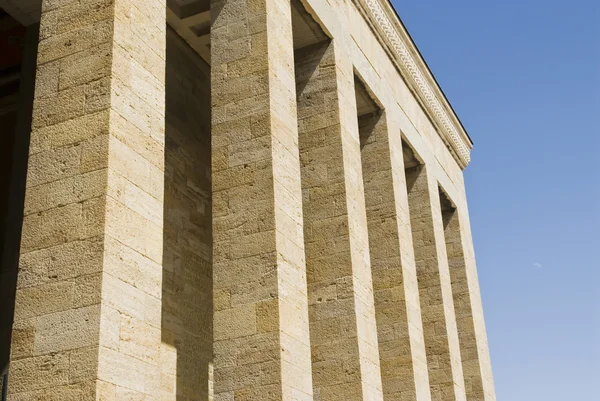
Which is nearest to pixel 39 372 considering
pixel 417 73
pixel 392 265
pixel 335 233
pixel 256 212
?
pixel 256 212

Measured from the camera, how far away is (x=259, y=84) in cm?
1181

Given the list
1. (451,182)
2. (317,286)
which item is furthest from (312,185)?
(451,182)

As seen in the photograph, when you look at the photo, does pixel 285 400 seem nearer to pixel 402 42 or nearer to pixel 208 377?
pixel 208 377

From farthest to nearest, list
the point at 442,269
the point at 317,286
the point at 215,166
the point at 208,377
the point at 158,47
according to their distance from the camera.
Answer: the point at 442,269
the point at 208,377
the point at 317,286
the point at 215,166
the point at 158,47

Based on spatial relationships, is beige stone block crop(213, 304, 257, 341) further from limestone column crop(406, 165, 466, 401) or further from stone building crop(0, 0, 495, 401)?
limestone column crop(406, 165, 466, 401)

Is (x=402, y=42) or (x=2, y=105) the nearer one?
(x=2, y=105)

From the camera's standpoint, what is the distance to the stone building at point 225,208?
7918 mm

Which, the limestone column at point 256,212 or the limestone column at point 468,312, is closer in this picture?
the limestone column at point 256,212

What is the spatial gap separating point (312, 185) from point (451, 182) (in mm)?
9690

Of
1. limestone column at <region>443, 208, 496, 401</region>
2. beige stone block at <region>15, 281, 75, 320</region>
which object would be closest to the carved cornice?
limestone column at <region>443, 208, 496, 401</region>

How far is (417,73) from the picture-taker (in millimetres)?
20641

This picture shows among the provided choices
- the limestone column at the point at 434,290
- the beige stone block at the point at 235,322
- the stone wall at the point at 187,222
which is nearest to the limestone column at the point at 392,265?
the limestone column at the point at 434,290

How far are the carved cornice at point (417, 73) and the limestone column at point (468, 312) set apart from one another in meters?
2.33

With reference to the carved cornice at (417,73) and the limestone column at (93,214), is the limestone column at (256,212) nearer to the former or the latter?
the limestone column at (93,214)
